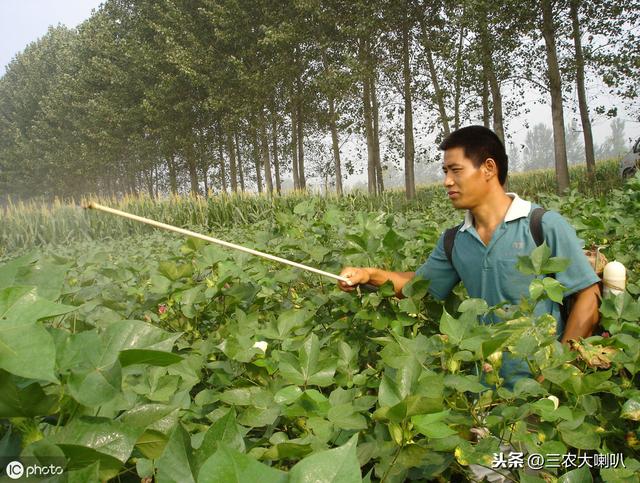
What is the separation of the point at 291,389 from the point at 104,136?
3174 centimetres

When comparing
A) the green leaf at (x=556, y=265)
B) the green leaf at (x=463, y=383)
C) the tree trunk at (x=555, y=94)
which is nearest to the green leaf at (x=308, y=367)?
the green leaf at (x=463, y=383)

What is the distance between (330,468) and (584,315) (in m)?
1.67

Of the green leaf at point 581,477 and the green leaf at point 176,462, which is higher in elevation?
the green leaf at point 176,462

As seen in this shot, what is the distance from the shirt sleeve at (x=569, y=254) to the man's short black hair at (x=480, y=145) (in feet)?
1.14

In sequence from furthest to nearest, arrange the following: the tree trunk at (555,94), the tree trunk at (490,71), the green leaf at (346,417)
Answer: the tree trunk at (490,71)
the tree trunk at (555,94)
the green leaf at (346,417)

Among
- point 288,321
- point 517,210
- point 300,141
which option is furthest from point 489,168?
point 300,141

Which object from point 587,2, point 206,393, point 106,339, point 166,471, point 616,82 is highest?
point 587,2

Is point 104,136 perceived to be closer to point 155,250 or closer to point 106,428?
point 155,250

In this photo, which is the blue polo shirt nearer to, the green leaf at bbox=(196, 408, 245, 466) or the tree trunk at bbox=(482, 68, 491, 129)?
the green leaf at bbox=(196, 408, 245, 466)

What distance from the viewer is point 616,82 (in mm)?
14000

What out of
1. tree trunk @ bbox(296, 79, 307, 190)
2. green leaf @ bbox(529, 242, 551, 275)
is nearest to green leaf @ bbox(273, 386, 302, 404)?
green leaf @ bbox(529, 242, 551, 275)

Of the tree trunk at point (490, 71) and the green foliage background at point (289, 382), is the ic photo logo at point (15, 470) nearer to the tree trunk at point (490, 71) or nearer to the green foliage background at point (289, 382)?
the green foliage background at point (289, 382)

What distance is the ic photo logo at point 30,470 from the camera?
517 millimetres

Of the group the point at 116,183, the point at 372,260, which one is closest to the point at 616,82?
the point at 372,260
